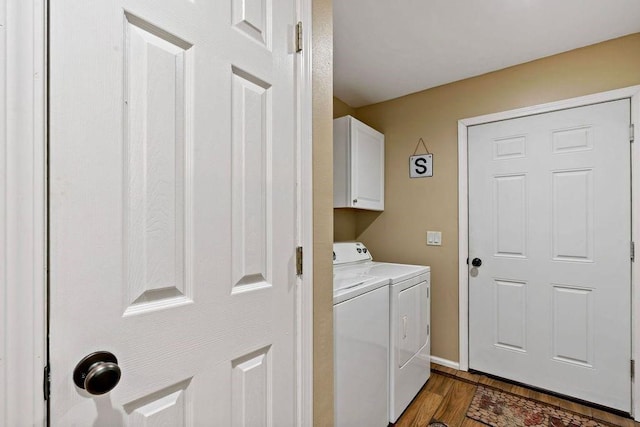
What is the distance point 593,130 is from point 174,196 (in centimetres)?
263

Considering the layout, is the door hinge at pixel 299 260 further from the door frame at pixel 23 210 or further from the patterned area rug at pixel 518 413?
the patterned area rug at pixel 518 413

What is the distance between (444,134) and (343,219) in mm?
1163

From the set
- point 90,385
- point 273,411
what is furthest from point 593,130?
point 90,385

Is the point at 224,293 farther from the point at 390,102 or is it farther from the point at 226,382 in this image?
the point at 390,102

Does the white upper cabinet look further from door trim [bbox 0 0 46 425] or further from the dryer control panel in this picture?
door trim [bbox 0 0 46 425]

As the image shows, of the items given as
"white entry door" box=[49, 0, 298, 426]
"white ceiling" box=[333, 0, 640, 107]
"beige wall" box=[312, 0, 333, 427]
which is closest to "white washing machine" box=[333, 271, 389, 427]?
"beige wall" box=[312, 0, 333, 427]

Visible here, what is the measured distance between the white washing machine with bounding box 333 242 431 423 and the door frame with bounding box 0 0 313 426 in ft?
5.44

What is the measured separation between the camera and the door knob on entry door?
1.78ft

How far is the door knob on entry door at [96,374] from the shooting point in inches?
21.3

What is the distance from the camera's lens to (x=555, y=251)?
2.21 m

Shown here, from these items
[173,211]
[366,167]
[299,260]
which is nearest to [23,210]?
[173,211]

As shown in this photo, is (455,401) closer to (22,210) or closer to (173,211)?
(173,211)

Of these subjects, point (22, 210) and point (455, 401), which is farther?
point (455, 401)

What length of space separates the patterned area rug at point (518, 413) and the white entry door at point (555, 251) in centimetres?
23
